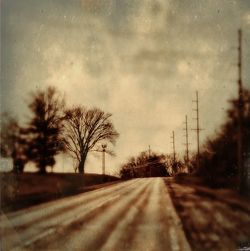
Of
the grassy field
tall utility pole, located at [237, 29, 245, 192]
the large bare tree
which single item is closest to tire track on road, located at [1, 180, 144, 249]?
the grassy field

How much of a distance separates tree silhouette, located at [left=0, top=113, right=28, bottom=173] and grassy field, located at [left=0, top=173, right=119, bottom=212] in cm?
19

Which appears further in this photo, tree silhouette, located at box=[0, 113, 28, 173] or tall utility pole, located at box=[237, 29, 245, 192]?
tall utility pole, located at box=[237, 29, 245, 192]

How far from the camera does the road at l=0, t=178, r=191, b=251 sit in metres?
6.01

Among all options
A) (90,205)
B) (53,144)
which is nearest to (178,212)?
(90,205)

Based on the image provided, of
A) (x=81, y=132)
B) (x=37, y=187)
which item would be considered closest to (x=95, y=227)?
(x=37, y=187)

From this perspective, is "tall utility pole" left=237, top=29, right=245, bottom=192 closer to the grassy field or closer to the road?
the road

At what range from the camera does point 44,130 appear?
6508 mm

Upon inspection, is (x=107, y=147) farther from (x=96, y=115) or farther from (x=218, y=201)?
(x=218, y=201)

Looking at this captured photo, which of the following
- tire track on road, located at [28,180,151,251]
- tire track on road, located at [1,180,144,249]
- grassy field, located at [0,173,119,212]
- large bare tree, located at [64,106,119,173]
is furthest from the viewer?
large bare tree, located at [64,106,119,173]

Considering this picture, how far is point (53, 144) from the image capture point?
21.4 feet

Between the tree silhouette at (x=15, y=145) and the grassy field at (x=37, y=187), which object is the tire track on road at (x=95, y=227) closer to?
the grassy field at (x=37, y=187)

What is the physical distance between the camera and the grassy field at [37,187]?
633 centimetres

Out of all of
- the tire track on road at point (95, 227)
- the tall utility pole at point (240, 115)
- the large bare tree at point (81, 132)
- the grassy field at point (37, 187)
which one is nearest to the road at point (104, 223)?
the tire track on road at point (95, 227)

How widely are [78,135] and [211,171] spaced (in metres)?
2.32
